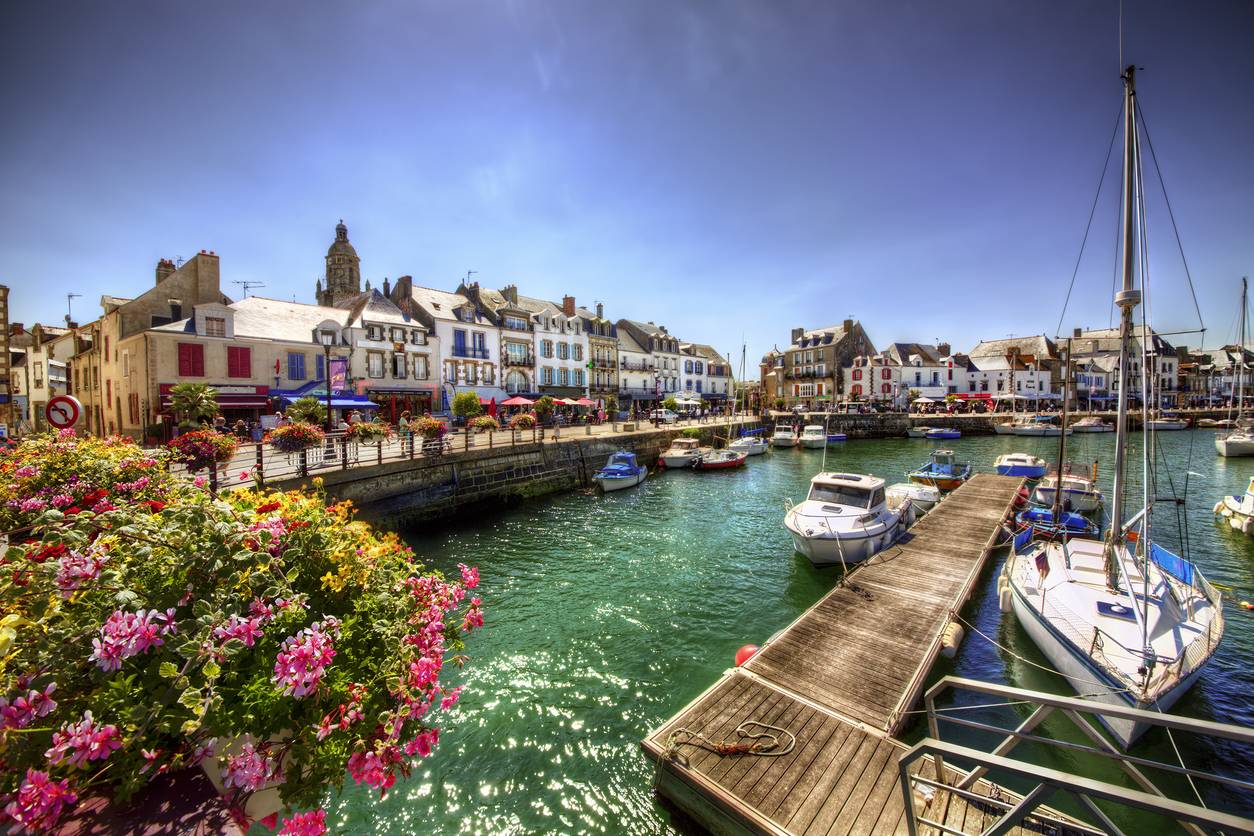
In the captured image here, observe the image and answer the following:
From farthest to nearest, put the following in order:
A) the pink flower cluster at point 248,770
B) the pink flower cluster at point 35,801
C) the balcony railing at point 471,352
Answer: the balcony railing at point 471,352 < the pink flower cluster at point 248,770 < the pink flower cluster at point 35,801

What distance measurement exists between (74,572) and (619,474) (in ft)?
79.1

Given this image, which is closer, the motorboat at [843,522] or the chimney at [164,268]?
the motorboat at [843,522]

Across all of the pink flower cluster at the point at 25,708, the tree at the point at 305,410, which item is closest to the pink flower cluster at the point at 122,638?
the pink flower cluster at the point at 25,708

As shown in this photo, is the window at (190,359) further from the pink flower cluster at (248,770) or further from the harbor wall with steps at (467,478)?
the pink flower cluster at (248,770)

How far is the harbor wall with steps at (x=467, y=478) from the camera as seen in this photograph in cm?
1758

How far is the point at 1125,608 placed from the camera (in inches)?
353

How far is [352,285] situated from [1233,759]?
227ft

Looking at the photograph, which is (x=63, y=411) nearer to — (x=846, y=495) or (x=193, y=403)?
(x=193, y=403)

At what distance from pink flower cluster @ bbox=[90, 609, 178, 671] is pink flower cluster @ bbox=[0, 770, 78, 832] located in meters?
0.43

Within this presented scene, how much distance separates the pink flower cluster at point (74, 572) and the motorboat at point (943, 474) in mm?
27770

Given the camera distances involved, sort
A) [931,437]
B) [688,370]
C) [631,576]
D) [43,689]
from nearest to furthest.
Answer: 1. [43,689]
2. [631,576]
3. [931,437]
4. [688,370]

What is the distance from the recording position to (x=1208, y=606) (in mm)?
9117

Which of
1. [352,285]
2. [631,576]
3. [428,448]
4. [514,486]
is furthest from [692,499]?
[352,285]

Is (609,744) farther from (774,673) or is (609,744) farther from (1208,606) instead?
(1208,606)
